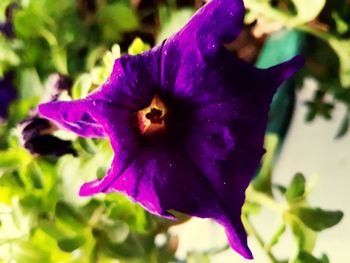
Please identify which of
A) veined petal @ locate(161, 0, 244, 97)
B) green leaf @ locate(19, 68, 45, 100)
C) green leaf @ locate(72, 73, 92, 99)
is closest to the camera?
veined petal @ locate(161, 0, 244, 97)

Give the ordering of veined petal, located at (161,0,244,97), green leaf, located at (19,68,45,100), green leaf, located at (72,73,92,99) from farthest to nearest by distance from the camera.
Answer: green leaf, located at (19,68,45,100)
green leaf, located at (72,73,92,99)
veined petal, located at (161,0,244,97)

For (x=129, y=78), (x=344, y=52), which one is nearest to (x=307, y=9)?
(x=344, y=52)

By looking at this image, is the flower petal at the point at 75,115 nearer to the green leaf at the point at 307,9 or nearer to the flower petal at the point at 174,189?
the flower petal at the point at 174,189

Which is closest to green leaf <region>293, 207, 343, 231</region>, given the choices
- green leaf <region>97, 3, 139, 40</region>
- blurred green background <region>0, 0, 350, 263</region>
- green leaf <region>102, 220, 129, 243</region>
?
blurred green background <region>0, 0, 350, 263</region>

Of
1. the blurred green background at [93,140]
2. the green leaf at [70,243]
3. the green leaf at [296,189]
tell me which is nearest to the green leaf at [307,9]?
the blurred green background at [93,140]

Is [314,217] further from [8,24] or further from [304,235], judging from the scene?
[8,24]

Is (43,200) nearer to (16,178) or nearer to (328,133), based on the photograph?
(16,178)

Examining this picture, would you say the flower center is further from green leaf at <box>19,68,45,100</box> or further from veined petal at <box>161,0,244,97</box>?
green leaf at <box>19,68,45,100</box>
